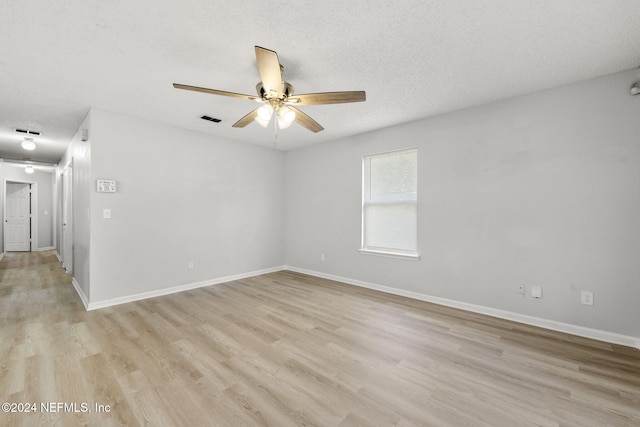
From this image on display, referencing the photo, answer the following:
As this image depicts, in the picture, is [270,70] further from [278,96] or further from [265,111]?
[265,111]

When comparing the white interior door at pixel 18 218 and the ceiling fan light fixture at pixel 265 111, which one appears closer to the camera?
the ceiling fan light fixture at pixel 265 111

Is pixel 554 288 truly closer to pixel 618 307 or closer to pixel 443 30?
pixel 618 307

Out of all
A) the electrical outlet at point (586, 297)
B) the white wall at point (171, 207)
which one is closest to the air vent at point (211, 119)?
the white wall at point (171, 207)

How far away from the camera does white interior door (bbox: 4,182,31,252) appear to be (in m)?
7.66

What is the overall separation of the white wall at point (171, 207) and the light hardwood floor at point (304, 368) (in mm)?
677

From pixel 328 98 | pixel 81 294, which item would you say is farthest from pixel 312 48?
pixel 81 294

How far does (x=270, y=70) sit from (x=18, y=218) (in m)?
10.5

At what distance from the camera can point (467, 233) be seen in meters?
3.35

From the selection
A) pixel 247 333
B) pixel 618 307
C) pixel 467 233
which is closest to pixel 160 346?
pixel 247 333

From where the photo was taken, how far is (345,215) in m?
4.71

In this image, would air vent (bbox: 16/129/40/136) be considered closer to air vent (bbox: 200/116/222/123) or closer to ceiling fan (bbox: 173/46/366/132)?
air vent (bbox: 200/116/222/123)

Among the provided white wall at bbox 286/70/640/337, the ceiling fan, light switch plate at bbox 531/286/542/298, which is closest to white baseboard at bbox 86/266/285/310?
white wall at bbox 286/70/640/337

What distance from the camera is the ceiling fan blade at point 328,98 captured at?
2.13 m

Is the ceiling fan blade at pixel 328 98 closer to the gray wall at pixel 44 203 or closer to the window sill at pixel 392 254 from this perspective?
the window sill at pixel 392 254
